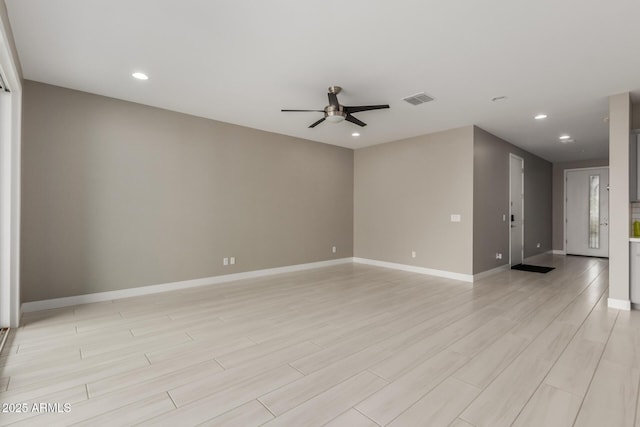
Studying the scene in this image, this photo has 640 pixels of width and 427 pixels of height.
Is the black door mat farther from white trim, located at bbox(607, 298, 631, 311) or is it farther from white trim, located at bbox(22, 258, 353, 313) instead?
white trim, located at bbox(22, 258, 353, 313)

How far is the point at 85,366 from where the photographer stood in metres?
2.43

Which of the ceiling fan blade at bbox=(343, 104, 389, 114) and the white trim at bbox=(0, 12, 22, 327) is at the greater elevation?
the ceiling fan blade at bbox=(343, 104, 389, 114)

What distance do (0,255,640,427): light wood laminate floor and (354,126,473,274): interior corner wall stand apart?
1716 mm

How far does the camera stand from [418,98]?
4168 mm

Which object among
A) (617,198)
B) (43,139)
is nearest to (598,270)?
(617,198)

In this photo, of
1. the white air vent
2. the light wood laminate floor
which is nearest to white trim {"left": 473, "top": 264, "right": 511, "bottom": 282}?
the light wood laminate floor

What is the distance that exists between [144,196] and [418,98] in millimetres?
4215

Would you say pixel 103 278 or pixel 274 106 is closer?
pixel 103 278

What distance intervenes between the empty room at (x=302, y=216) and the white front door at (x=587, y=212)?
6.34ft

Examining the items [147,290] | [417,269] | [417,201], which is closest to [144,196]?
[147,290]

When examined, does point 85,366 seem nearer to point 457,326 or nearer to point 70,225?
point 70,225

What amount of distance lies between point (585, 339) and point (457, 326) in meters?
1.16

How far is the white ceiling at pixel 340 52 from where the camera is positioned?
7.88ft

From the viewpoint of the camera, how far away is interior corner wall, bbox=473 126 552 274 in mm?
5574
